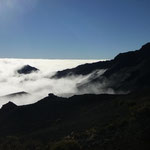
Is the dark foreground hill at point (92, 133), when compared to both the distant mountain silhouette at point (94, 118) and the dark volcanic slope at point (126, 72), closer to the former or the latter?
the distant mountain silhouette at point (94, 118)

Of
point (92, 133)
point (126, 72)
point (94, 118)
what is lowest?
point (92, 133)

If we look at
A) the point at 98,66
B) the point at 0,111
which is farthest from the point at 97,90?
the point at 0,111

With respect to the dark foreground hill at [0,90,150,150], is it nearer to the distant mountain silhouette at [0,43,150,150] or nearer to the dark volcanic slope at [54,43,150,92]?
the distant mountain silhouette at [0,43,150,150]

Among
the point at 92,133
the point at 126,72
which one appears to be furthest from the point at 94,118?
the point at 126,72

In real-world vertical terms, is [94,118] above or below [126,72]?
below

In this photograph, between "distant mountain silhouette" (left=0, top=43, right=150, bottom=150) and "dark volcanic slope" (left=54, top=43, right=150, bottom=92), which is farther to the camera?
"dark volcanic slope" (left=54, top=43, right=150, bottom=92)

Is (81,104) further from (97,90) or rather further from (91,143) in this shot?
(97,90)

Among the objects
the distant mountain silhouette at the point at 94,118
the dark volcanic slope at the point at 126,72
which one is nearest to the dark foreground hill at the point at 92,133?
the distant mountain silhouette at the point at 94,118

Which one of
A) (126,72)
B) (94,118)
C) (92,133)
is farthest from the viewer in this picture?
(126,72)

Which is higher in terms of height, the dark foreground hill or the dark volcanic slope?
the dark volcanic slope

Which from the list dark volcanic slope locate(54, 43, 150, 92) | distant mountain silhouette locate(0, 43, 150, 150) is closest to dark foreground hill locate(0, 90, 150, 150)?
distant mountain silhouette locate(0, 43, 150, 150)

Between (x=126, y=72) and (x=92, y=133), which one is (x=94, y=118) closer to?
(x=92, y=133)

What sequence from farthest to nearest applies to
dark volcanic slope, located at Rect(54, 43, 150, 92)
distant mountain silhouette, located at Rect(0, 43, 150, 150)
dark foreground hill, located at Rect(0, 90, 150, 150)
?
dark volcanic slope, located at Rect(54, 43, 150, 92) < distant mountain silhouette, located at Rect(0, 43, 150, 150) < dark foreground hill, located at Rect(0, 90, 150, 150)

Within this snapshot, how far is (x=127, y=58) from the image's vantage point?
6624 inches
